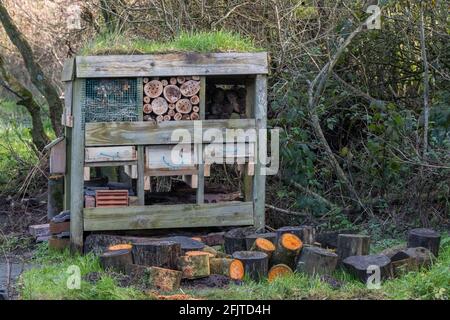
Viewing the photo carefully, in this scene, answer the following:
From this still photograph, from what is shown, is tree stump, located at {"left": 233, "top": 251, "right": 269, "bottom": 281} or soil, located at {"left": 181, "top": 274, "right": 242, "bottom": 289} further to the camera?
tree stump, located at {"left": 233, "top": 251, "right": 269, "bottom": 281}

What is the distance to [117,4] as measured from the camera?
11.7 meters

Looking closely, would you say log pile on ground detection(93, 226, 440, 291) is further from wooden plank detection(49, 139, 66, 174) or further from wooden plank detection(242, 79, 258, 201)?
wooden plank detection(49, 139, 66, 174)

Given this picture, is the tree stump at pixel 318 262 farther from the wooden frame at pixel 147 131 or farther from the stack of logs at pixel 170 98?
the stack of logs at pixel 170 98

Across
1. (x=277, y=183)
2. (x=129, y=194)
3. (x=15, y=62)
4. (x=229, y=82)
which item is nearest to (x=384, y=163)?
(x=277, y=183)

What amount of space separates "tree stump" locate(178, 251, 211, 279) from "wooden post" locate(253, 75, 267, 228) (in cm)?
191

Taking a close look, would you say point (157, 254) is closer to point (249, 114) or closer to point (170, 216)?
point (170, 216)

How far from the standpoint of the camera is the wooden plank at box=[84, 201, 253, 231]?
8.80 metres

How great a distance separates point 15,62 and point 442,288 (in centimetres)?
1340

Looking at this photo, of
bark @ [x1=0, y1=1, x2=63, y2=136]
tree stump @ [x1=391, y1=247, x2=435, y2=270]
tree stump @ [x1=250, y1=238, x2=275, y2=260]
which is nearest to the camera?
tree stump @ [x1=391, y1=247, x2=435, y2=270]

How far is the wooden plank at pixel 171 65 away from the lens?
862 centimetres

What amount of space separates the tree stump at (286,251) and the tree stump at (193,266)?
736 millimetres

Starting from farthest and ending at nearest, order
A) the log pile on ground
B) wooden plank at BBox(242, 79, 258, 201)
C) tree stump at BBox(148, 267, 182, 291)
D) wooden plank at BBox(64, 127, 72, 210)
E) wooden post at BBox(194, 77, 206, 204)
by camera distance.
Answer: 1. wooden plank at BBox(64, 127, 72, 210)
2. wooden plank at BBox(242, 79, 258, 201)
3. wooden post at BBox(194, 77, 206, 204)
4. the log pile on ground
5. tree stump at BBox(148, 267, 182, 291)

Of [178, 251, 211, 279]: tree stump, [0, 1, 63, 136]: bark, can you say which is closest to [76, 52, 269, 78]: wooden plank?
[178, 251, 211, 279]: tree stump

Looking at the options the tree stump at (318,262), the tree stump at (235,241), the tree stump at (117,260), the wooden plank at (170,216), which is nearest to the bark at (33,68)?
the wooden plank at (170,216)
